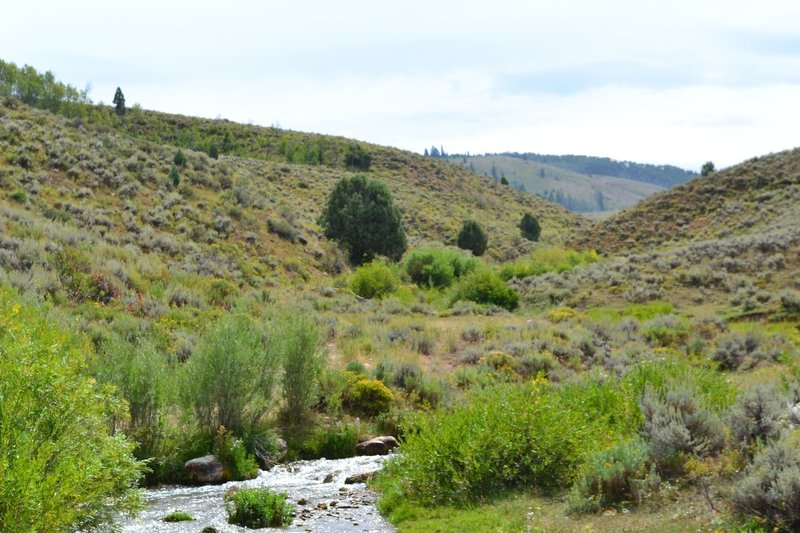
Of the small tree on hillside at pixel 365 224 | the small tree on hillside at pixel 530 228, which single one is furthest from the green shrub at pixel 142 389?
the small tree on hillside at pixel 530 228

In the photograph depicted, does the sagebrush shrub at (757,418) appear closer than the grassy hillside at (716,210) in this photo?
Yes

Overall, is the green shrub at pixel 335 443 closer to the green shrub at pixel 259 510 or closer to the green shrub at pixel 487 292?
the green shrub at pixel 259 510

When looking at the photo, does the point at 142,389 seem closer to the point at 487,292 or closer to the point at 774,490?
the point at 774,490

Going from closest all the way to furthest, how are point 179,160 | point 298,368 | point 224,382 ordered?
point 224,382
point 298,368
point 179,160

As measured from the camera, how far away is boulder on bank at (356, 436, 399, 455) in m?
15.9

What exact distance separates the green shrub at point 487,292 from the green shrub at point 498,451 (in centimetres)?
2497

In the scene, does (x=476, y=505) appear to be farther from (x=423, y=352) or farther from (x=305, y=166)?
(x=305, y=166)

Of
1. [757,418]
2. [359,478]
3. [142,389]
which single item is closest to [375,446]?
[359,478]

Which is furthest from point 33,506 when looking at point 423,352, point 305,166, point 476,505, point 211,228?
point 305,166

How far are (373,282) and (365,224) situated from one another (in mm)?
11286

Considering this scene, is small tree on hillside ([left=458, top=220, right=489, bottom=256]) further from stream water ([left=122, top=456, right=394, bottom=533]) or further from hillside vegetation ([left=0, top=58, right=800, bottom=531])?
stream water ([left=122, top=456, right=394, bottom=533])

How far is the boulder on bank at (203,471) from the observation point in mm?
13094

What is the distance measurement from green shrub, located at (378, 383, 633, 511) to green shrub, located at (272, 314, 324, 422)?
5.54 metres

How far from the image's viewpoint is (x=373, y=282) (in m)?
37.8
